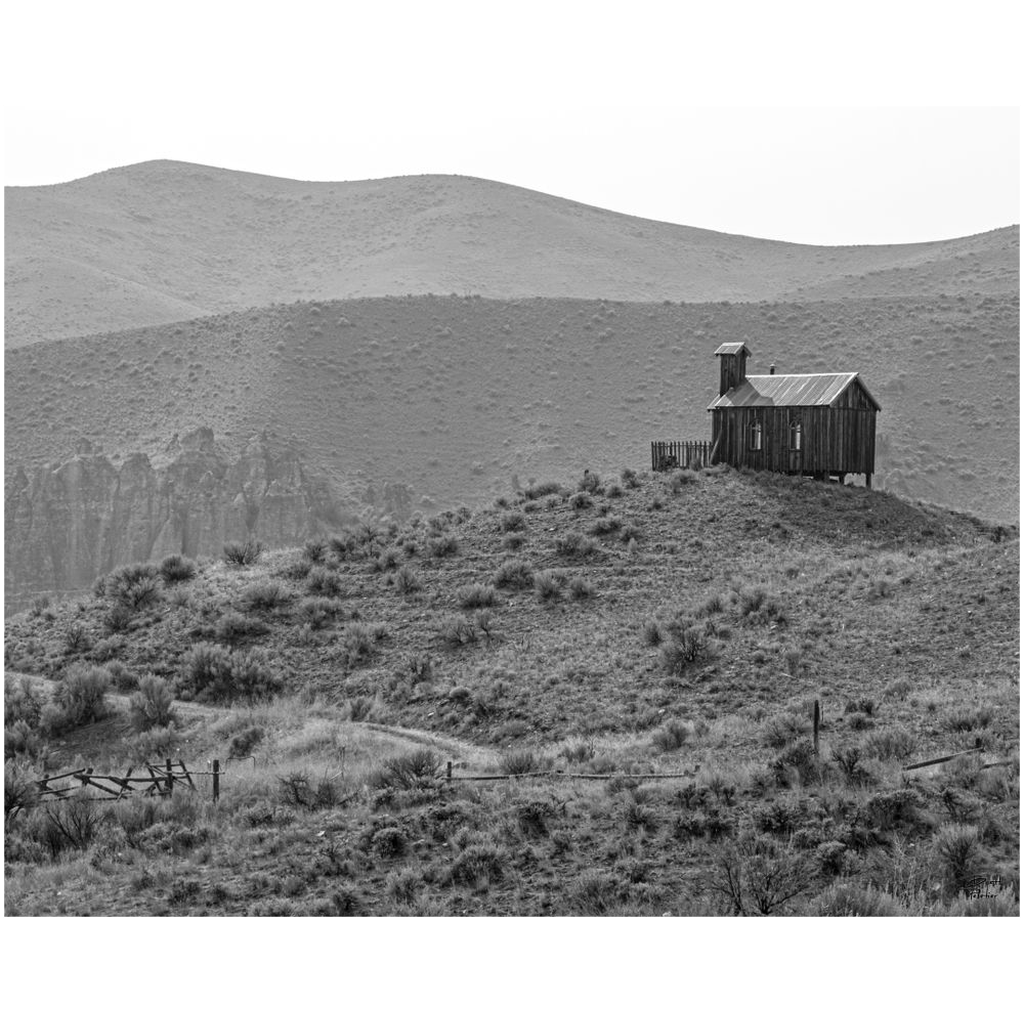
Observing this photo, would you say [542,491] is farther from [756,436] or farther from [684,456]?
[756,436]

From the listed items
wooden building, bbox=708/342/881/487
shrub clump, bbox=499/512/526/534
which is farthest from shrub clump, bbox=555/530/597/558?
wooden building, bbox=708/342/881/487

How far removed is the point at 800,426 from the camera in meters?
41.3

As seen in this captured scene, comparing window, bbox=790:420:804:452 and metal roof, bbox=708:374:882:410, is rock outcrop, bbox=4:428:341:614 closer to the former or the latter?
metal roof, bbox=708:374:882:410

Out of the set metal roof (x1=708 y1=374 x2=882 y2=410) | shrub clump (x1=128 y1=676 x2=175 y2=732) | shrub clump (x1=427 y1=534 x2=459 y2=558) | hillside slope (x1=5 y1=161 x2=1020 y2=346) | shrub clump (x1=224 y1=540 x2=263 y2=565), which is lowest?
shrub clump (x1=128 y1=676 x2=175 y2=732)

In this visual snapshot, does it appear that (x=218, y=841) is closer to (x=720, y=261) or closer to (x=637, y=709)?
(x=637, y=709)

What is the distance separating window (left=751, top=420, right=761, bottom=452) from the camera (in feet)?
137

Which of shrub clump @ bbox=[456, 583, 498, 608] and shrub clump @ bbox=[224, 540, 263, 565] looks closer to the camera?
shrub clump @ bbox=[456, 583, 498, 608]

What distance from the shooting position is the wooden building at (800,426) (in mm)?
41188

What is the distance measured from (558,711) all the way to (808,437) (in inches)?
700

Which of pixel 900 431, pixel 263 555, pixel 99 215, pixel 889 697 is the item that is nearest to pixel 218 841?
pixel 889 697

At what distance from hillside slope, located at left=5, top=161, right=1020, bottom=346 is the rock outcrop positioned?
109ft

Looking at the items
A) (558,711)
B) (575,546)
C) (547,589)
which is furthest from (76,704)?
(575,546)

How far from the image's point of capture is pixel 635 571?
3525cm

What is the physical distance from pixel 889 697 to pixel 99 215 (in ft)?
420
